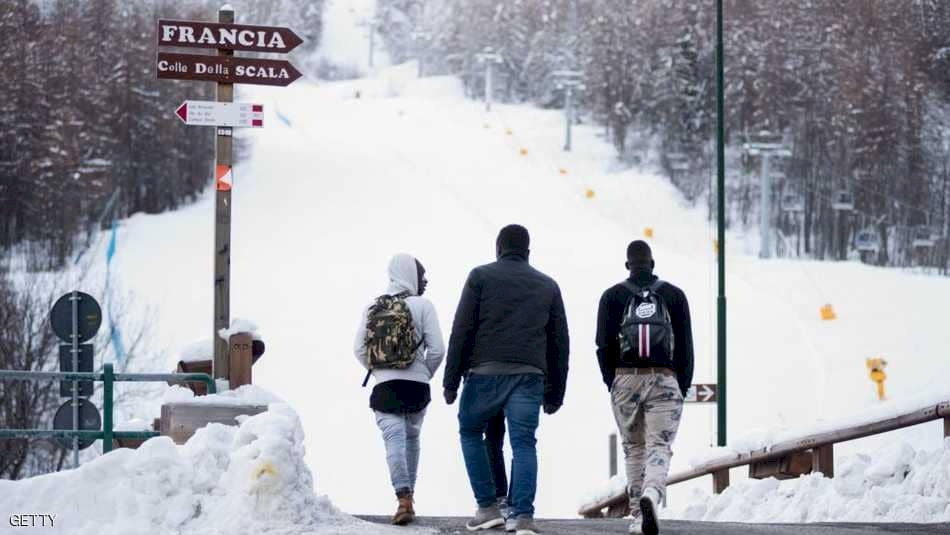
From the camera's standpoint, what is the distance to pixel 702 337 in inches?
1625

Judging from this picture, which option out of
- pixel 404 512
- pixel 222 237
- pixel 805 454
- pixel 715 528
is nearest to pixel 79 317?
pixel 222 237

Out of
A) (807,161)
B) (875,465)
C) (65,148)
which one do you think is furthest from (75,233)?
(875,465)

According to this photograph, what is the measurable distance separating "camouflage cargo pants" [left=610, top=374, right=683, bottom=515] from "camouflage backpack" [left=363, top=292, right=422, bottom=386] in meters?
1.33

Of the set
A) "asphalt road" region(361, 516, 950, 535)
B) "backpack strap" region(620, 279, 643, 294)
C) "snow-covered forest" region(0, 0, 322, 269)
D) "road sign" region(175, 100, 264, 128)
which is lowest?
"asphalt road" region(361, 516, 950, 535)

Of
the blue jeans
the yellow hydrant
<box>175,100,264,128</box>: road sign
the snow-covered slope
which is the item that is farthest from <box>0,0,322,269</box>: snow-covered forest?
the blue jeans

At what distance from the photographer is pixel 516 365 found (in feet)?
31.6

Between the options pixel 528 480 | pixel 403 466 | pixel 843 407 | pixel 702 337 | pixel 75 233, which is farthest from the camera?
pixel 75 233

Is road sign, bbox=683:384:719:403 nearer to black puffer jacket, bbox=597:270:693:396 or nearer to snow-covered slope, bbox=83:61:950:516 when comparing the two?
snow-covered slope, bbox=83:61:950:516

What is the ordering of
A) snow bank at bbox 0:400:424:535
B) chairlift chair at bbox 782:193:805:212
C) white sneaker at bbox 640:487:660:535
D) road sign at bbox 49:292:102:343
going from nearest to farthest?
snow bank at bbox 0:400:424:535 < white sneaker at bbox 640:487:660:535 < road sign at bbox 49:292:102:343 < chairlift chair at bbox 782:193:805:212

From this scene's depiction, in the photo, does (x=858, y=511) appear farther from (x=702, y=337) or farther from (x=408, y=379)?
(x=702, y=337)

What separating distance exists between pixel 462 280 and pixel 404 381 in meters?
37.3

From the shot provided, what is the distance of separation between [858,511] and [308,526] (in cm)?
459

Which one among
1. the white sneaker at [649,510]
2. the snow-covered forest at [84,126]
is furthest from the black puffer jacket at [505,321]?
the snow-covered forest at [84,126]

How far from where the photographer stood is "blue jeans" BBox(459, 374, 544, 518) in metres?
9.59
